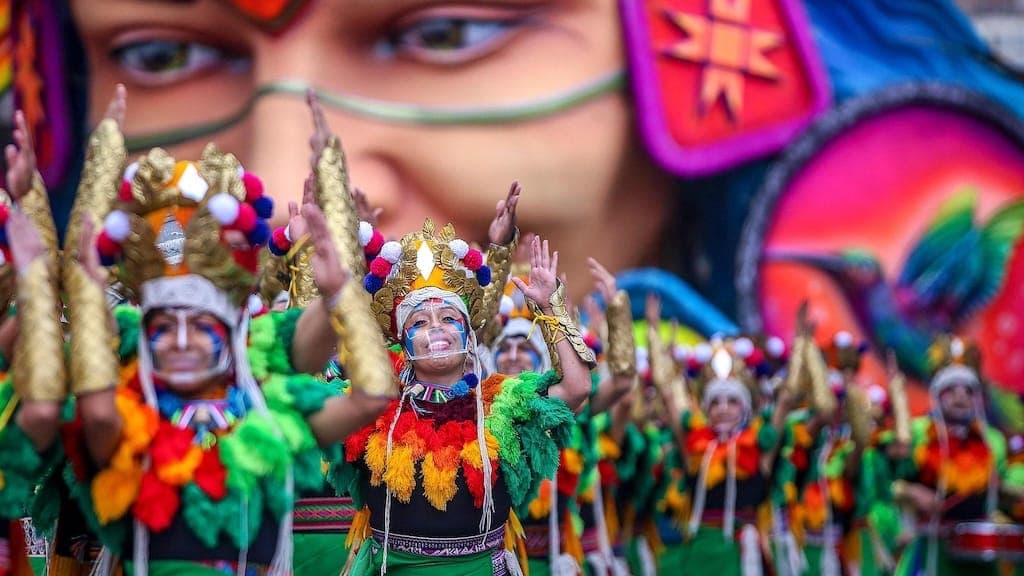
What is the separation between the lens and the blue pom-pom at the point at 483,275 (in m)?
4.68

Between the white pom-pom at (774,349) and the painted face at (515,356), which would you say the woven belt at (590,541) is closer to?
the painted face at (515,356)

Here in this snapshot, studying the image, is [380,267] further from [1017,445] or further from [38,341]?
[1017,445]

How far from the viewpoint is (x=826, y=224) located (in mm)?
12945

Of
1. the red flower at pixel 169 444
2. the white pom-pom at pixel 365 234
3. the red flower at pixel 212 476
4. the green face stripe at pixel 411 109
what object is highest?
the green face stripe at pixel 411 109

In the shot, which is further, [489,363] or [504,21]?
[504,21]

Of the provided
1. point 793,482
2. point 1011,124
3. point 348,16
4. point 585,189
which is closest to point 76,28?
point 348,16

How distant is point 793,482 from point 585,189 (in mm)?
4123

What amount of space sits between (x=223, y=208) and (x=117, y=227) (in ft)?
0.93

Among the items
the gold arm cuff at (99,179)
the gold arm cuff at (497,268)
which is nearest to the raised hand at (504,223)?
the gold arm cuff at (497,268)

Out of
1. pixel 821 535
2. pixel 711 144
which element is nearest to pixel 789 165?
pixel 711 144

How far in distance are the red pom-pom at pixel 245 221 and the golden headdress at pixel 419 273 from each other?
2.94 feet

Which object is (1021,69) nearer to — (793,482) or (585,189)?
(585,189)

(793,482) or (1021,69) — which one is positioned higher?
(1021,69)

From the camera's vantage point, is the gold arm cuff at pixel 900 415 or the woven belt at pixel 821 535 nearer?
the gold arm cuff at pixel 900 415
